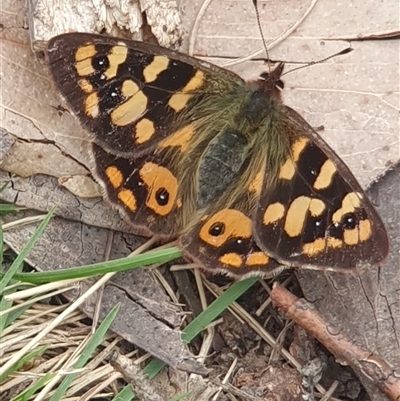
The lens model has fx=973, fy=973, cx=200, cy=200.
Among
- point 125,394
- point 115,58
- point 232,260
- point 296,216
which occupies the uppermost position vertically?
point 115,58

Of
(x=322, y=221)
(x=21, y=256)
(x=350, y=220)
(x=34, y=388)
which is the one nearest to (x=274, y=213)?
(x=322, y=221)

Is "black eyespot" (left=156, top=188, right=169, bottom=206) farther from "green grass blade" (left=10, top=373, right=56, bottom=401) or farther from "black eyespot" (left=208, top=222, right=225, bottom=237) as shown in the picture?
"green grass blade" (left=10, top=373, right=56, bottom=401)

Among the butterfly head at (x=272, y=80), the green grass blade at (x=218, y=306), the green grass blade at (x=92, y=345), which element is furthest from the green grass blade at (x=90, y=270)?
the butterfly head at (x=272, y=80)

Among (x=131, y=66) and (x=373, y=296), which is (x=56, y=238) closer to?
(x=131, y=66)

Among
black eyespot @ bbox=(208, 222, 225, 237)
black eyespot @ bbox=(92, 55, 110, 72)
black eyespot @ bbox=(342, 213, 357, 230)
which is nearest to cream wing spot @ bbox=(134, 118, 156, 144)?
black eyespot @ bbox=(92, 55, 110, 72)

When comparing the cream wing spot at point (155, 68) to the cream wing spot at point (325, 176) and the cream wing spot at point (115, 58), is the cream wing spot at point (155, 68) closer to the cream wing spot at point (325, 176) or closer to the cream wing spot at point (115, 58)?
the cream wing spot at point (115, 58)

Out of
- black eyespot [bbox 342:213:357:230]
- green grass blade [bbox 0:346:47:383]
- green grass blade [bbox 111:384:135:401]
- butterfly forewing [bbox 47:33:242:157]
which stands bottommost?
green grass blade [bbox 111:384:135:401]

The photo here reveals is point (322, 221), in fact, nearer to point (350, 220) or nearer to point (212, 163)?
point (350, 220)

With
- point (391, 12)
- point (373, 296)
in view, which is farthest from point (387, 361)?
point (391, 12)
